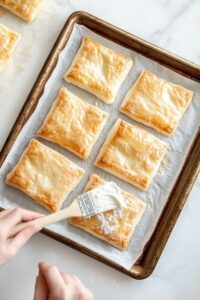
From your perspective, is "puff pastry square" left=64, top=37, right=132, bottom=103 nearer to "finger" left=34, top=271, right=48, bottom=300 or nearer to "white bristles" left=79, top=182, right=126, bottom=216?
"white bristles" left=79, top=182, right=126, bottom=216

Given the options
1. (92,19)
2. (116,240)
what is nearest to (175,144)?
(116,240)

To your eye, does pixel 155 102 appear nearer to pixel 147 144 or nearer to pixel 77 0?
pixel 147 144

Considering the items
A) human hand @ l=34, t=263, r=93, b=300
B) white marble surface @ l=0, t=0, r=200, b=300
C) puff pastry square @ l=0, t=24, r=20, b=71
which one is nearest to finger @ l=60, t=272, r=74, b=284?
human hand @ l=34, t=263, r=93, b=300

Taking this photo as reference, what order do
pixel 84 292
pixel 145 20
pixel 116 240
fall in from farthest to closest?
pixel 145 20, pixel 116 240, pixel 84 292

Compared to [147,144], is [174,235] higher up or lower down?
lower down

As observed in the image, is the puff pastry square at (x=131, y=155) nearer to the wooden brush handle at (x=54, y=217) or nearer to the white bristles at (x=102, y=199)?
the white bristles at (x=102, y=199)

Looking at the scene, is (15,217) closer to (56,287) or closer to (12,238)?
(12,238)

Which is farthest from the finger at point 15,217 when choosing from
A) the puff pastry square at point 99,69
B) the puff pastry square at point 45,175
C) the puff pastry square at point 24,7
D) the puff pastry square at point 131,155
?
the puff pastry square at point 24,7
